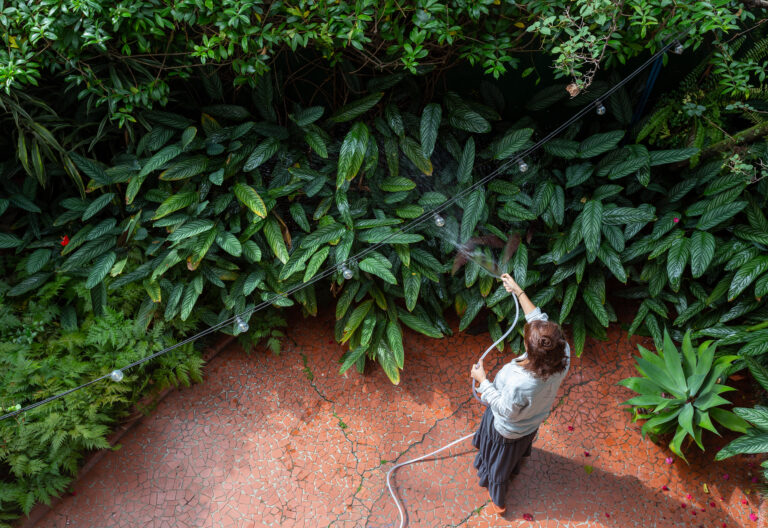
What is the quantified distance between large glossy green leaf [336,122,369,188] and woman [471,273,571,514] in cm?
132

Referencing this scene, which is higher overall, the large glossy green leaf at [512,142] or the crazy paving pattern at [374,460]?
the large glossy green leaf at [512,142]

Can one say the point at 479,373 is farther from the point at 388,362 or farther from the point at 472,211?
the point at 472,211

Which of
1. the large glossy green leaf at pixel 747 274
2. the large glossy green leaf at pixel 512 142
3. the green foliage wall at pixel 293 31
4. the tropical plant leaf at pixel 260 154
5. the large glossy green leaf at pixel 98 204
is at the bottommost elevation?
the large glossy green leaf at pixel 747 274

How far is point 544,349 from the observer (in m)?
2.21

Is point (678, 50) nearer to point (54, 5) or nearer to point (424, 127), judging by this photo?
point (424, 127)

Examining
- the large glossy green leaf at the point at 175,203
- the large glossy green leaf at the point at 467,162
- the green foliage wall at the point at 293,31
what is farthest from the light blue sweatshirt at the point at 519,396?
the large glossy green leaf at the point at 175,203

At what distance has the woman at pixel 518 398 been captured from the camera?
2.25 m

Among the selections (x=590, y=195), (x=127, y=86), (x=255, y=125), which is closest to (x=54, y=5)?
(x=127, y=86)

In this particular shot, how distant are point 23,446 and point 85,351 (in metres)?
0.67

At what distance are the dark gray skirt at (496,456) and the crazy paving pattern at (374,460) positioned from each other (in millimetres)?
179

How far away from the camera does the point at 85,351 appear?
11.0 ft

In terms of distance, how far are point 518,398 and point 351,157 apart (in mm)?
1917

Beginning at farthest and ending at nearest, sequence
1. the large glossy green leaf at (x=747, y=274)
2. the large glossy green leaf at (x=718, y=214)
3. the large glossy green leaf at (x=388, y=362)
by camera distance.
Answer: the large glossy green leaf at (x=388, y=362) → the large glossy green leaf at (x=718, y=214) → the large glossy green leaf at (x=747, y=274)

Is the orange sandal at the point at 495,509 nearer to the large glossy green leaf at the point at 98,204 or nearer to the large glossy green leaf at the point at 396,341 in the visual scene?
the large glossy green leaf at the point at 396,341
